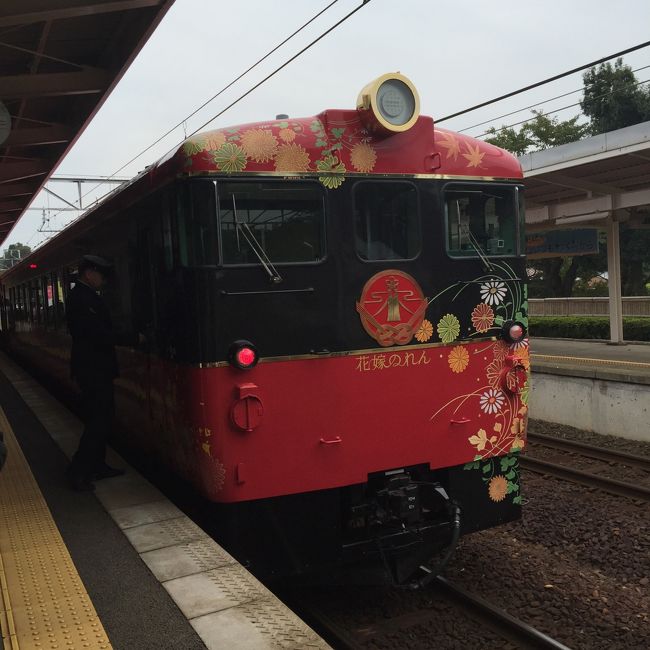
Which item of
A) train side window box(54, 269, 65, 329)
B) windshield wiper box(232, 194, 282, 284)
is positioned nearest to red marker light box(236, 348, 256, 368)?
windshield wiper box(232, 194, 282, 284)

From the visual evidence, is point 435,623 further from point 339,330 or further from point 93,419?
point 93,419

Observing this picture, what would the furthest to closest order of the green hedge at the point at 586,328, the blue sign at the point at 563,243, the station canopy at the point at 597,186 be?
the green hedge at the point at 586,328 → the blue sign at the point at 563,243 → the station canopy at the point at 597,186

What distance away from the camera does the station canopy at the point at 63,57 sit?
6969mm

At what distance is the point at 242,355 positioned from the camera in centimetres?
366

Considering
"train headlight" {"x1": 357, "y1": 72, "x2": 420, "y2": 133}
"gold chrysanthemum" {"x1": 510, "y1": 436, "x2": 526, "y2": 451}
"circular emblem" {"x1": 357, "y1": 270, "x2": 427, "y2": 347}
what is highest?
"train headlight" {"x1": 357, "y1": 72, "x2": 420, "y2": 133}

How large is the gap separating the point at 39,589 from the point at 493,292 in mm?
3174

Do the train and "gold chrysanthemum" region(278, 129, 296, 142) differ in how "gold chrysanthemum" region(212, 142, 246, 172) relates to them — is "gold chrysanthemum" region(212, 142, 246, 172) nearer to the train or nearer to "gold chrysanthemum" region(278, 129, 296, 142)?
the train

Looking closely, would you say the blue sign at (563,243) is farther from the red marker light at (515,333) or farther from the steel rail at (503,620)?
the steel rail at (503,620)

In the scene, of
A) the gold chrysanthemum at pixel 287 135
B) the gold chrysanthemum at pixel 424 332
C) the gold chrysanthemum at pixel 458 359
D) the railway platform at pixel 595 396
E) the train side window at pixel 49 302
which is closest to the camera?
the gold chrysanthemum at pixel 287 135

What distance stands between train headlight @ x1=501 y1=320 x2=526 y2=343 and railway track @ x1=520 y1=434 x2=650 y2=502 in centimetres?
330

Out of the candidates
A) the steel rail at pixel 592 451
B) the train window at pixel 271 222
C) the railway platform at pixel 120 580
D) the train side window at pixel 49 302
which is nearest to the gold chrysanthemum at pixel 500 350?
the train window at pixel 271 222

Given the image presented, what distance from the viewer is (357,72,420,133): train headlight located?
3.91m

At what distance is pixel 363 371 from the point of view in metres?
3.97

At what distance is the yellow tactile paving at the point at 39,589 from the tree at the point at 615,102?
30782mm
